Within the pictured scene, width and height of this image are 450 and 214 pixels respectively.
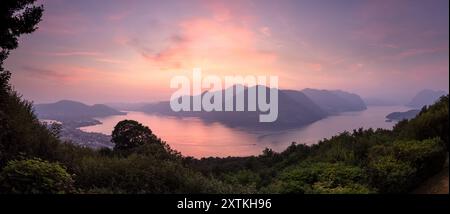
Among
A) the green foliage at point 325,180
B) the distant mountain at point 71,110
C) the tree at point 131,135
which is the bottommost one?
the green foliage at point 325,180

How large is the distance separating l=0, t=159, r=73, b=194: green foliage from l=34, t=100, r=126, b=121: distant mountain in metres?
11.6

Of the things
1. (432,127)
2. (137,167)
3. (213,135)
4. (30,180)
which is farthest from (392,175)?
(213,135)

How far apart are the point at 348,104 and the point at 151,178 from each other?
27.2 meters

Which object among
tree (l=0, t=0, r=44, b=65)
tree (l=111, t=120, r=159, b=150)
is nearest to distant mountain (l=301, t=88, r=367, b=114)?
tree (l=111, t=120, r=159, b=150)

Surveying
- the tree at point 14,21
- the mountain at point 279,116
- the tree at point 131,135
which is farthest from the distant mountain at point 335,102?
the tree at point 14,21

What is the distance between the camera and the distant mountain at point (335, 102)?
3172 centimetres

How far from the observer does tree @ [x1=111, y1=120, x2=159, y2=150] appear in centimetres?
2495

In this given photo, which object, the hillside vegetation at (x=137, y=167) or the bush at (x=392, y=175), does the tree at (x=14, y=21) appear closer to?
the hillside vegetation at (x=137, y=167)

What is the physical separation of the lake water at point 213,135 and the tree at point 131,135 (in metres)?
0.53

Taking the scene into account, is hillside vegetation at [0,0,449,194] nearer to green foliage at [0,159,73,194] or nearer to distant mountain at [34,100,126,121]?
green foliage at [0,159,73,194]

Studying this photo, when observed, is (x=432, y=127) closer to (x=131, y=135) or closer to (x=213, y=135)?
(x=213, y=135)

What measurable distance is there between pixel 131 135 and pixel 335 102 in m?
19.3
